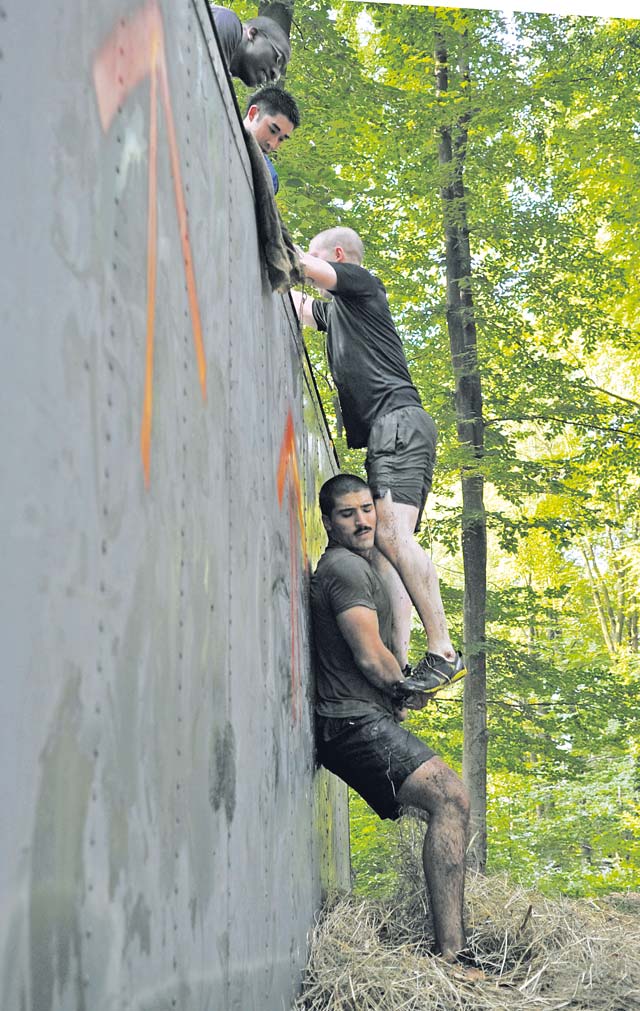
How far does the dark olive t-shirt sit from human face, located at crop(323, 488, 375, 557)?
523 millimetres

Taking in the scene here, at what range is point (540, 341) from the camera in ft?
41.3

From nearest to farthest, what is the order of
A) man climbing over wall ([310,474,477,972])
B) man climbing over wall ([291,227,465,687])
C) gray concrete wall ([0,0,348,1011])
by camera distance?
gray concrete wall ([0,0,348,1011]) < man climbing over wall ([310,474,477,972]) < man climbing over wall ([291,227,465,687])

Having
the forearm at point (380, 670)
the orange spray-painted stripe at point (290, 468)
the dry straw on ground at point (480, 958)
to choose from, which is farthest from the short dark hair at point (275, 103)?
the dry straw on ground at point (480, 958)

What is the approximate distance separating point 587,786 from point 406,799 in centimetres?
1148

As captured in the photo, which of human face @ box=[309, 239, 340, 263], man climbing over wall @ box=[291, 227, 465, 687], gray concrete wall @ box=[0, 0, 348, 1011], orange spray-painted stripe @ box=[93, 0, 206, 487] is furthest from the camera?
human face @ box=[309, 239, 340, 263]

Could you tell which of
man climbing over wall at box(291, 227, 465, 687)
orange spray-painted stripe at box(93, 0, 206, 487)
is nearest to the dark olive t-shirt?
man climbing over wall at box(291, 227, 465, 687)

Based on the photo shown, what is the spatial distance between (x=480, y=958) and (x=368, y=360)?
2.49 m

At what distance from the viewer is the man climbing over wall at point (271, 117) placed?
163 inches

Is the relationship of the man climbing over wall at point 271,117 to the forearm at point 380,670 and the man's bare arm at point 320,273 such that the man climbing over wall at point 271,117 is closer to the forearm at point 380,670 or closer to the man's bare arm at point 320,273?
the man's bare arm at point 320,273

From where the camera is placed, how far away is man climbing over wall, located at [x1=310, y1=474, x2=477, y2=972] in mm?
3904

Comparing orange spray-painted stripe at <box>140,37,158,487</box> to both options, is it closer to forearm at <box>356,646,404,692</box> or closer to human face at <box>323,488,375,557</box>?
forearm at <box>356,646,404,692</box>

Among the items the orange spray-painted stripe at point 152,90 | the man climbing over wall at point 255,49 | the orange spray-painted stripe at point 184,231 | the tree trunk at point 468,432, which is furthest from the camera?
the tree trunk at point 468,432

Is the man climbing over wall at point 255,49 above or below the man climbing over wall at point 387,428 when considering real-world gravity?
above

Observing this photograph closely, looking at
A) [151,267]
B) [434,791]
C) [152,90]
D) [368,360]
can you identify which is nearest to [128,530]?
[151,267]
